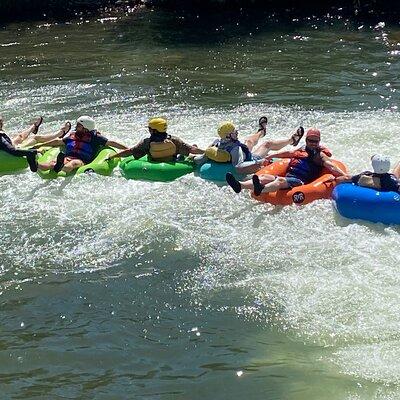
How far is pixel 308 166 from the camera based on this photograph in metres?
9.16

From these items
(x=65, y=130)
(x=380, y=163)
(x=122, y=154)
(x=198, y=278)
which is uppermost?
(x=380, y=163)

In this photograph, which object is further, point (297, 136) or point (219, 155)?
Result: point (297, 136)

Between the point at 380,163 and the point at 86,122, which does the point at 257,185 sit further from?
the point at 86,122

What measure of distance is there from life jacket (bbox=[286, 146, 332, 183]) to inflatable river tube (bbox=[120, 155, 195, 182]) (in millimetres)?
1593

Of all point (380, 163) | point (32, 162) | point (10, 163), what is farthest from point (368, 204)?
point (10, 163)

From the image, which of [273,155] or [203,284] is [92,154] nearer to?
[273,155]

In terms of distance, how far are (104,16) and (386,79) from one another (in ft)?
42.8

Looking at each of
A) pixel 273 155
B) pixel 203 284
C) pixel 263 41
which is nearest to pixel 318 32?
pixel 263 41

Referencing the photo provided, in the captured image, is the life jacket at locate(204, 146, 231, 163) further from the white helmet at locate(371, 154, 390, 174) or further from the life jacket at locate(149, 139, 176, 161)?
the white helmet at locate(371, 154, 390, 174)

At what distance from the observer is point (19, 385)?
5730mm

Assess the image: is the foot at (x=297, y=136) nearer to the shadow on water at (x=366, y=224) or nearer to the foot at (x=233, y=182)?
the foot at (x=233, y=182)

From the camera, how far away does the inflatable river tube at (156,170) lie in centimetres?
978

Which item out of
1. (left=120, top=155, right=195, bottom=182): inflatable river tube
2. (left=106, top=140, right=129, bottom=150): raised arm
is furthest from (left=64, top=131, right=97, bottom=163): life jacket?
(left=120, top=155, right=195, bottom=182): inflatable river tube

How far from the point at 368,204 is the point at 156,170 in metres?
3.20
